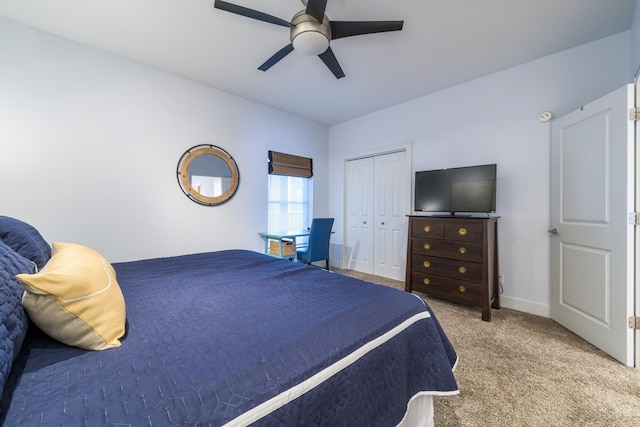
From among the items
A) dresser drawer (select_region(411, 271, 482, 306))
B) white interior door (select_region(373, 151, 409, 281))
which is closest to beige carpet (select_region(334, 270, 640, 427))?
dresser drawer (select_region(411, 271, 482, 306))

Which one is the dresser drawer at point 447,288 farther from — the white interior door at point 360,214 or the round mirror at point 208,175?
the round mirror at point 208,175

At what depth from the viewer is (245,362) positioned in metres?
0.71

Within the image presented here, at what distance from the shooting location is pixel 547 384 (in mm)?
1591

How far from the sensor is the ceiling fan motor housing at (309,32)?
1731mm

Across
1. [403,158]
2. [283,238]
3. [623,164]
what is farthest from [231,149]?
[623,164]

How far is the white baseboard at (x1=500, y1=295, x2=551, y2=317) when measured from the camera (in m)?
2.58

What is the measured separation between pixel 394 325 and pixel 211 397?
743mm

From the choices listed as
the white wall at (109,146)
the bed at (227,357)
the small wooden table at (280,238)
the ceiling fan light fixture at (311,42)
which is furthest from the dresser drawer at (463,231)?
the white wall at (109,146)

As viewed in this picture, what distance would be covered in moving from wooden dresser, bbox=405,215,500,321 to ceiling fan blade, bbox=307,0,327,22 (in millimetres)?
2229

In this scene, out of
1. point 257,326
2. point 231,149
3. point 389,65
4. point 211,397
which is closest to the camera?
point 211,397

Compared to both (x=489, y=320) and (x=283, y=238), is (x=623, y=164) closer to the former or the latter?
(x=489, y=320)

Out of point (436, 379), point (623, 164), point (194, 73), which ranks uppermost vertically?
point (194, 73)

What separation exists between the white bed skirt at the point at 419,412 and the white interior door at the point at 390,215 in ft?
8.45

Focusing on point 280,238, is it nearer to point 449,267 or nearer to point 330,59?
point 449,267
